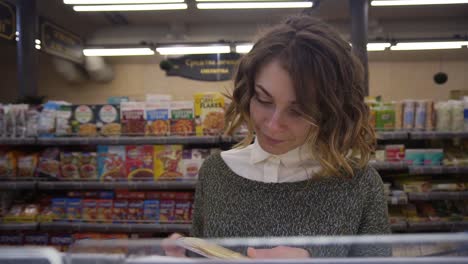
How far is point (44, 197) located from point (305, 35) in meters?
3.50

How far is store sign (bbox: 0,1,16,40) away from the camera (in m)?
4.30

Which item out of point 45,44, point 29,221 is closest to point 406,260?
point 29,221

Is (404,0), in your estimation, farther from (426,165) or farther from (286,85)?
(286,85)

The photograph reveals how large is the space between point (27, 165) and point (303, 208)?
3180 millimetres

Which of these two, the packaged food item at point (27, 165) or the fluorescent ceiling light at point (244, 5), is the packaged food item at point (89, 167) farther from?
the fluorescent ceiling light at point (244, 5)

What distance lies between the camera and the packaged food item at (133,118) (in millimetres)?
3236

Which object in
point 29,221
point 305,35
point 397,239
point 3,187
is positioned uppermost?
point 305,35

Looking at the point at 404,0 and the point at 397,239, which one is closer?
the point at 397,239

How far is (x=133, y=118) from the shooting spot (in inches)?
127

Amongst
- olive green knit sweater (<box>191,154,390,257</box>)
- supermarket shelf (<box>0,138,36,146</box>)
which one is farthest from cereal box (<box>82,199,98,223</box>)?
olive green knit sweater (<box>191,154,390,257</box>)

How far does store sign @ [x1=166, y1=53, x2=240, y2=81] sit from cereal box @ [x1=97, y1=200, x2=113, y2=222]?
3477 mm

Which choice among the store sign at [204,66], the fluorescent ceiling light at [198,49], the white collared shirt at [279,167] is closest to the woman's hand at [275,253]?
the white collared shirt at [279,167]

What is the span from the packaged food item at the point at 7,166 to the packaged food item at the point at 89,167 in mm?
647

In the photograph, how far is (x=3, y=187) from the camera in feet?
10.8
